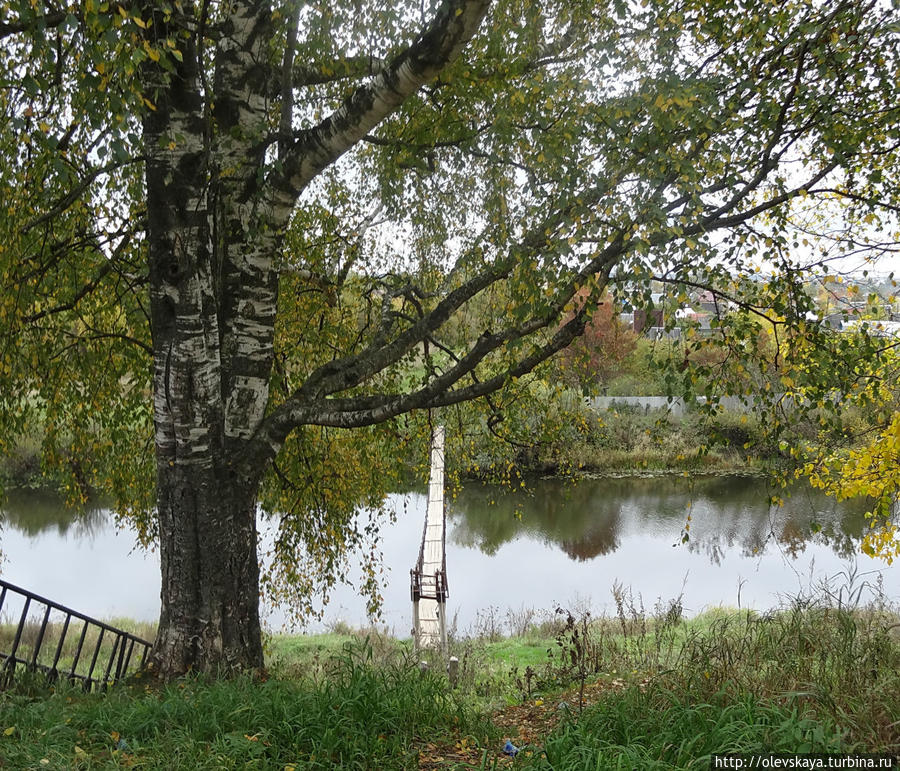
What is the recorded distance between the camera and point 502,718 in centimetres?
377

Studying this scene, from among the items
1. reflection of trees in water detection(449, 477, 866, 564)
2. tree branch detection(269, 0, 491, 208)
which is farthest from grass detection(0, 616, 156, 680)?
tree branch detection(269, 0, 491, 208)

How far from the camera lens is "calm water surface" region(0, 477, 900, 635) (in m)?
12.4

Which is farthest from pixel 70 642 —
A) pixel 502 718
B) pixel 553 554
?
pixel 502 718

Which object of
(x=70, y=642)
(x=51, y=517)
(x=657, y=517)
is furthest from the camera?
(x=657, y=517)

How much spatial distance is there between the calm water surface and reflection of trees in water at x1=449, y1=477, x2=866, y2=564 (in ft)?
0.15

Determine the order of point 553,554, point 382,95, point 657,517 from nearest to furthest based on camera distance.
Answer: point 382,95 < point 553,554 < point 657,517

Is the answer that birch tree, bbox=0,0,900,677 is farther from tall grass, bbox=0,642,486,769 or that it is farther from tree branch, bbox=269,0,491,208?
tall grass, bbox=0,642,486,769

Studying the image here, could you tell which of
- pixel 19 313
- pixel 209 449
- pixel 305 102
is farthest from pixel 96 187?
pixel 209 449

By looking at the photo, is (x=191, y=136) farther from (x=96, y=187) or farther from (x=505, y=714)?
(x=505, y=714)

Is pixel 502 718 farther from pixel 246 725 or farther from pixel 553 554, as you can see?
pixel 553 554

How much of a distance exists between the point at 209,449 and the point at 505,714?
2405mm

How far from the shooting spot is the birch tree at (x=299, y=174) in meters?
3.41

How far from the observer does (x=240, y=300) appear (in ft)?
15.5

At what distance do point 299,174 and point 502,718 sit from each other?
3.45 metres
